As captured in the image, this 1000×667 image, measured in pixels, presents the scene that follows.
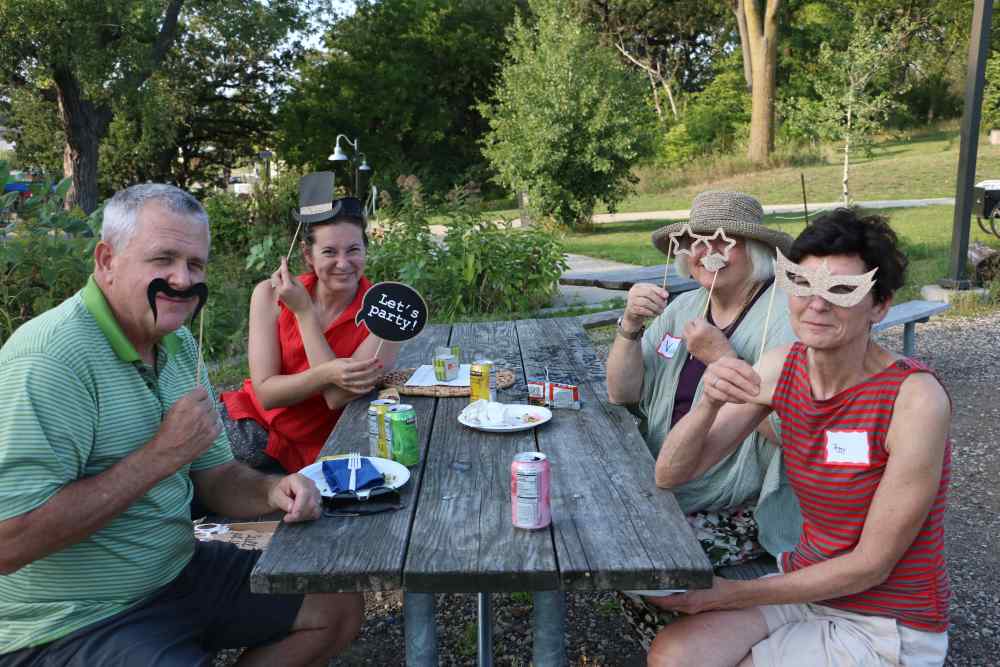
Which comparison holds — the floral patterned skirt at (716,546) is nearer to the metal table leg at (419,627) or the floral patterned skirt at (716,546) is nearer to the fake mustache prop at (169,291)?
the metal table leg at (419,627)

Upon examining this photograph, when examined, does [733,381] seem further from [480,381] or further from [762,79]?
[762,79]

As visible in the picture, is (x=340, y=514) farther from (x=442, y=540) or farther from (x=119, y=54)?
(x=119, y=54)

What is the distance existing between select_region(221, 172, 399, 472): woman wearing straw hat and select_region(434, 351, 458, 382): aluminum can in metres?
0.19

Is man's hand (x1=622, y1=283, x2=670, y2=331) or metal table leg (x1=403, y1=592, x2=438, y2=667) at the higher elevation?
man's hand (x1=622, y1=283, x2=670, y2=331)

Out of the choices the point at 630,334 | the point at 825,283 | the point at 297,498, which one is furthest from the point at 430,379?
the point at 825,283

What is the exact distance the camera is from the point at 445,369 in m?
3.15

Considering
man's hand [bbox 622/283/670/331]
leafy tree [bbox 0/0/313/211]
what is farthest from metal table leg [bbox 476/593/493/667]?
leafy tree [bbox 0/0/313/211]

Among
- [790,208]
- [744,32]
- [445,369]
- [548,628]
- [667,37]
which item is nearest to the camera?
[548,628]

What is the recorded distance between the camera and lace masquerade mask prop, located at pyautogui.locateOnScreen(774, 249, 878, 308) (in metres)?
1.88

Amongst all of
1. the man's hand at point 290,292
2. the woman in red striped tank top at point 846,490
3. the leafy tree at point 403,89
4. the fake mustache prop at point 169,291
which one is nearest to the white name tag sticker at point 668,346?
the woman in red striped tank top at point 846,490

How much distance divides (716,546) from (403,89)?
26232mm

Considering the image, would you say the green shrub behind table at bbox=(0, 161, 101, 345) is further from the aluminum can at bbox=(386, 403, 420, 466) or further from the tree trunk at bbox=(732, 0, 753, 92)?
the tree trunk at bbox=(732, 0, 753, 92)

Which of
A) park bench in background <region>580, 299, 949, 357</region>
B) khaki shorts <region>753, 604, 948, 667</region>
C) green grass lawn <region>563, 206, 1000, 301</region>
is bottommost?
green grass lawn <region>563, 206, 1000, 301</region>

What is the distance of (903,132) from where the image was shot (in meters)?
34.1
